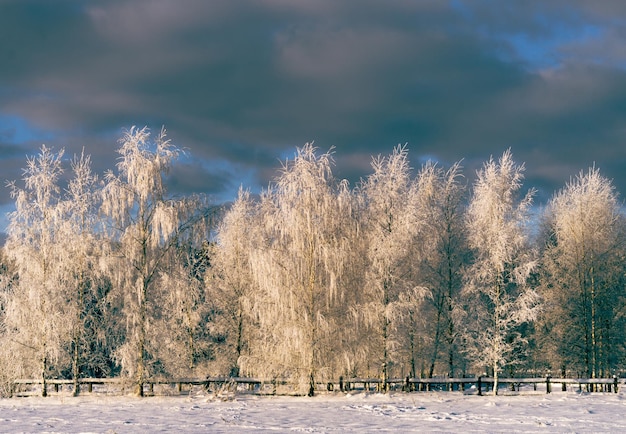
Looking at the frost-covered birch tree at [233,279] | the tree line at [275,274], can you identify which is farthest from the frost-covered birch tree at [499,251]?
the frost-covered birch tree at [233,279]

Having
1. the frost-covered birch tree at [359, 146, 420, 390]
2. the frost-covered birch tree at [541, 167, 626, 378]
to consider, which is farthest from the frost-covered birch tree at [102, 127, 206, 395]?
the frost-covered birch tree at [541, 167, 626, 378]

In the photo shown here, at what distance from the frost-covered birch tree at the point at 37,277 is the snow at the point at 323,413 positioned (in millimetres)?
2272

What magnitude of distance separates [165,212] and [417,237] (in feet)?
40.7

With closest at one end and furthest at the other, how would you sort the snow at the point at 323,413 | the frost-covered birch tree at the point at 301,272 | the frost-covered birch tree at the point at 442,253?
1. the snow at the point at 323,413
2. the frost-covered birch tree at the point at 301,272
3. the frost-covered birch tree at the point at 442,253

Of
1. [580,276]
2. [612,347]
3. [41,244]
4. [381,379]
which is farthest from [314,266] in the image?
[612,347]

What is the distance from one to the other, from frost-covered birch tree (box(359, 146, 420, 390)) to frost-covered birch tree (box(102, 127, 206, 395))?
818 centimetres

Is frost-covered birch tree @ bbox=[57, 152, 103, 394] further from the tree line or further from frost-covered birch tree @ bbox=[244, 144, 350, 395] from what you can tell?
frost-covered birch tree @ bbox=[244, 144, 350, 395]

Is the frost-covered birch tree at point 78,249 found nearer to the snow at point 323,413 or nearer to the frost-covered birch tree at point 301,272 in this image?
the snow at point 323,413

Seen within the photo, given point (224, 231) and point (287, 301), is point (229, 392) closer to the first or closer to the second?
point (287, 301)

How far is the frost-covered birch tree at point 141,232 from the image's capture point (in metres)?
30.2

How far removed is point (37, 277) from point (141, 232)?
5.31 metres

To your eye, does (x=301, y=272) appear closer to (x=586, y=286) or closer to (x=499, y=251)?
(x=499, y=251)

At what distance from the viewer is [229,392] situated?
97.5 ft

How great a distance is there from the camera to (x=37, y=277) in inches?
1220
